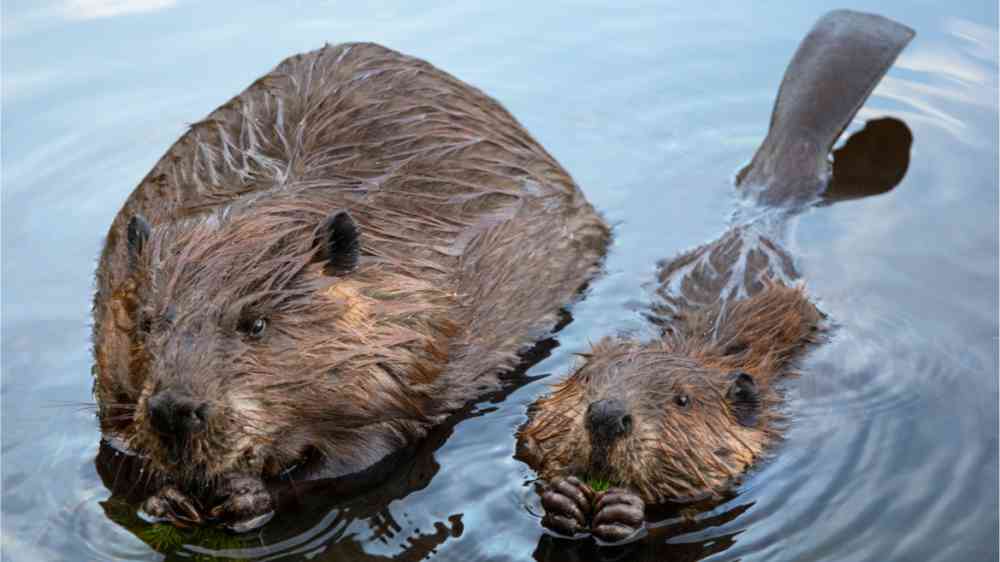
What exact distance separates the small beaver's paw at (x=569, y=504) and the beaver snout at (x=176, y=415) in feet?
3.20

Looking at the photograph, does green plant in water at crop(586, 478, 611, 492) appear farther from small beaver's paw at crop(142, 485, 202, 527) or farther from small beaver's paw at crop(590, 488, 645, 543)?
small beaver's paw at crop(142, 485, 202, 527)

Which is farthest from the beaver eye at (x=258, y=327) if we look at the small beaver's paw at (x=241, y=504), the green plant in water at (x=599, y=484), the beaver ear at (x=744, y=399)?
the beaver ear at (x=744, y=399)

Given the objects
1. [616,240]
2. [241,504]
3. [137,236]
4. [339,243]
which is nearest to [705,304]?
[616,240]

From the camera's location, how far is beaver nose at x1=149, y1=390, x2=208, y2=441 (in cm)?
391

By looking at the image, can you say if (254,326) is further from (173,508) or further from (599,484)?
(599,484)

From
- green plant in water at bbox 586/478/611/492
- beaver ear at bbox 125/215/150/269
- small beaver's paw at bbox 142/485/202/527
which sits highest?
beaver ear at bbox 125/215/150/269

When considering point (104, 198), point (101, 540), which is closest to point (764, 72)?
point (104, 198)

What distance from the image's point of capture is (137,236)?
174 inches

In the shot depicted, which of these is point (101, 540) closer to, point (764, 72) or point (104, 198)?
point (104, 198)

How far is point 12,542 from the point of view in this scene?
170 inches

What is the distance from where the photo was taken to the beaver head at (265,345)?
13.3 feet

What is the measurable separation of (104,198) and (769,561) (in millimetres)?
3377

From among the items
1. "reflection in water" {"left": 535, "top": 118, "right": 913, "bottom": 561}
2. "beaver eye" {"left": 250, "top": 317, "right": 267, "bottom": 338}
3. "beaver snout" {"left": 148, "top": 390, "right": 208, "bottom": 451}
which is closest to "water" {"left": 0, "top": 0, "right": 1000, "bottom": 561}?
"reflection in water" {"left": 535, "top": 118, "right": 913, "bottom": 561}

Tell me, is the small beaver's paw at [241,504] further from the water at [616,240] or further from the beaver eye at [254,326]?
the beaver eye at [254,326]
